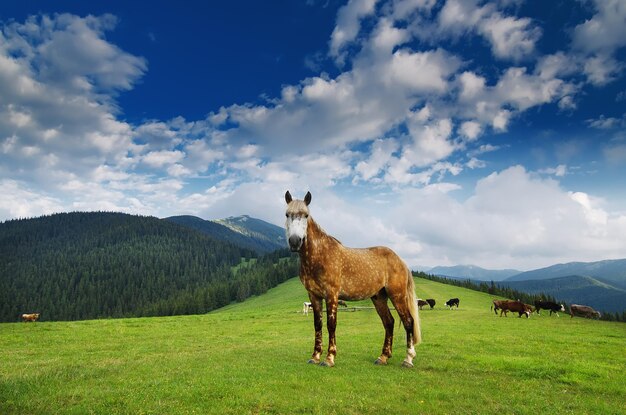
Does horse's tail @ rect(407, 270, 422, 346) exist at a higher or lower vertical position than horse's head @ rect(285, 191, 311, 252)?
lower

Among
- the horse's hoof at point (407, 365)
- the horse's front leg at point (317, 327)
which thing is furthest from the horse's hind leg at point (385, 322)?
the horse's front leg at point (317, 327)

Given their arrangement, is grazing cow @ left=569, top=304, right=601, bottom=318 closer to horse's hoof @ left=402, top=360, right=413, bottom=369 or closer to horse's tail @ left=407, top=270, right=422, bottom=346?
horse's tail @ left=407, top=270, right=422, bottom=346

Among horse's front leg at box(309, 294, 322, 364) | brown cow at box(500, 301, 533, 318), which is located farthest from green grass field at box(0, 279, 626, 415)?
brown cow at box(500, 301, 533, 318)

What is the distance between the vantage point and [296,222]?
35.6 ft

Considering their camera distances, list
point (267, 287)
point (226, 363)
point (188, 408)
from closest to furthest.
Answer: point (188, 408) → point (226, 363) → point (267, 287)

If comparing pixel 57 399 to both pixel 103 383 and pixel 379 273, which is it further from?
pixel 379 273

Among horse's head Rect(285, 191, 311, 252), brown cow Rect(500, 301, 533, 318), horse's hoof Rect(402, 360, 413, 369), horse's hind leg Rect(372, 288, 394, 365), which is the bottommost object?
brown cow Rect(500, 301, 533, 318)

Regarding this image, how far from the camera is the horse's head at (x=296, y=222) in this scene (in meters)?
10.6

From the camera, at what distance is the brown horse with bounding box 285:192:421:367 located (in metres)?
11.4

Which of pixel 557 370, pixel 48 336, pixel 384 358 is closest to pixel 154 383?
pixel 384 358

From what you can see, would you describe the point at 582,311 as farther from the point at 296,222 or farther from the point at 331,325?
the point at 296,222

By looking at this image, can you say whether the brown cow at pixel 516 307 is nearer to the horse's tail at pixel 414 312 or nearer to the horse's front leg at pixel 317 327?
the horse's tail at pixel 414 312

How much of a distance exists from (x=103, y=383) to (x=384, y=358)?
868 centimetres

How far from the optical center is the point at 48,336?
24.1 meters
